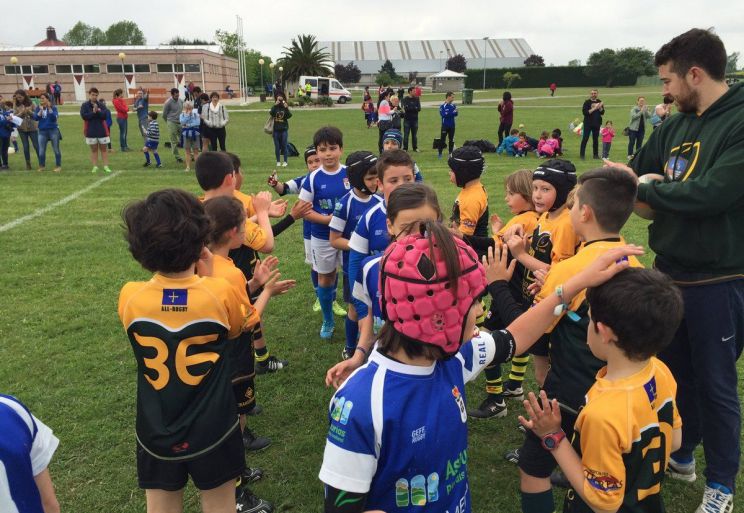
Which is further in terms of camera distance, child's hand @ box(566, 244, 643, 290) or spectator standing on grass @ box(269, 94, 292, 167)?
spectator standing on grass @ box(269, 94, 292, 167)

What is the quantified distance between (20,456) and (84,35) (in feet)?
485

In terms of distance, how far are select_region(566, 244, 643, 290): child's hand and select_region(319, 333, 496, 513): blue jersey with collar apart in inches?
32.9

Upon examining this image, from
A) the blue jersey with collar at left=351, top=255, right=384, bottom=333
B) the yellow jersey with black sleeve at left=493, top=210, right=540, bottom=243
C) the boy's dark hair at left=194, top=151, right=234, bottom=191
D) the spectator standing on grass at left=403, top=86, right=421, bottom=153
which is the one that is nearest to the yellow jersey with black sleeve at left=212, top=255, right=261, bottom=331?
the blue jersey with collar at left=351, top=255, right=384, bottom=333

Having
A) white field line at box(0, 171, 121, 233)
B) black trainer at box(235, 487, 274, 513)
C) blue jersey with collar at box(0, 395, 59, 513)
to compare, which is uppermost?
blue jersey with collar at box(0, 395, 59, 513)

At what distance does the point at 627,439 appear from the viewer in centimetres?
212

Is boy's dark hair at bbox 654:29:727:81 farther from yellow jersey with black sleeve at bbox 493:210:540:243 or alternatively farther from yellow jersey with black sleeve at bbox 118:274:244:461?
yellow jersey with black sleeve at bbox 118:274:244:461

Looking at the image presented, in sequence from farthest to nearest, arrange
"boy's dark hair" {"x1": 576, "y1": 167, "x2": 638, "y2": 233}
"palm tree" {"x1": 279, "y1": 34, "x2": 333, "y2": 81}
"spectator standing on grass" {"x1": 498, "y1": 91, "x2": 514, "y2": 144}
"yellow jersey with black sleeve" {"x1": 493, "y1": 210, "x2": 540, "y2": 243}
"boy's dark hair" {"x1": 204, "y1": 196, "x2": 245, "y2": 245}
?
1. "palm tree" {"x1": 279, "y1": 34, "x2": 333, "y2": 81}
2. "spectator standing on grass" {"x1": 498, "y1": 91, "x2": 514, "y2": 144}
3. "yellow jersey with black sleeve" {"x1": 493, "y1": 210, "x2": 540, "y2": 243}
4. "boy's dark hair" {"x1": 204, "y1": 196, "x2": 245, "y2": 245}
5. "boy's dark hair" {"x1": 576, "y1": 167, "x2": 638, "y2": 233}

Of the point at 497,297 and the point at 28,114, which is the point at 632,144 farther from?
the point at 28,114

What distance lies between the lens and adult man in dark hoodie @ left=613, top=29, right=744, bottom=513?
2865mm

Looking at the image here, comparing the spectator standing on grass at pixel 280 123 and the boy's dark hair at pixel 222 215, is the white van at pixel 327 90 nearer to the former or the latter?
Answer: the spectator standing on grass at pixel 280 123

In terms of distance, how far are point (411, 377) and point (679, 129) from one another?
2.67m

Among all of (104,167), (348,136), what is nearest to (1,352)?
(104,167)

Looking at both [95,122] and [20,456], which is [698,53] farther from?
[95,122]

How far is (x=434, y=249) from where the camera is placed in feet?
5.33
